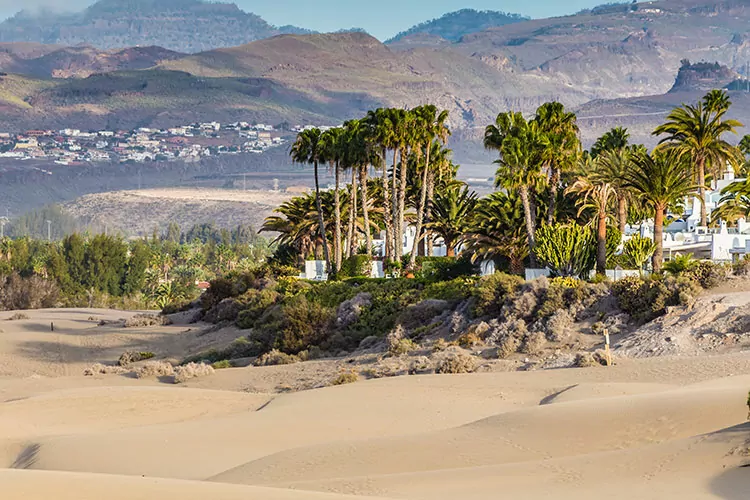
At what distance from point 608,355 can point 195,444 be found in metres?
10.7

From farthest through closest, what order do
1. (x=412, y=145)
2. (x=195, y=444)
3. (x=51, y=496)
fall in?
(x=412, y=145)
(x=195, y=444)
(x=51, y=496)

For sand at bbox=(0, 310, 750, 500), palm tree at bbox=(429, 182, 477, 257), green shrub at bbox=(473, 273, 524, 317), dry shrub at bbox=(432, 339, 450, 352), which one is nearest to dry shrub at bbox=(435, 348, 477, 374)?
sand at bbox=(0, 310, 750, 500)

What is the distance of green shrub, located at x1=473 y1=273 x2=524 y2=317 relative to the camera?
36938mm

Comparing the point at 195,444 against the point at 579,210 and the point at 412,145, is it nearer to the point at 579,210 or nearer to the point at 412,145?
the point at 579,210

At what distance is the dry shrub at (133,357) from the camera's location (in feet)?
139

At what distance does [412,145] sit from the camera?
59062mm

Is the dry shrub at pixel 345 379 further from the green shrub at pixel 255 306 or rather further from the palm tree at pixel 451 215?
the palm tree at pixel 451 215

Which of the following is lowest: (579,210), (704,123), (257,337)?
(257,337)

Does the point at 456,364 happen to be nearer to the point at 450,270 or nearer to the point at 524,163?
the point at 524,163

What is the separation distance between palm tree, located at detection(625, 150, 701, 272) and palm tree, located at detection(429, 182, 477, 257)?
1844 cm

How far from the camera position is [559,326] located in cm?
3344

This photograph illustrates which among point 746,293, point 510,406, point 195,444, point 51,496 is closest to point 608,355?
point 510,406

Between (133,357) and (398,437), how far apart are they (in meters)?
24.8

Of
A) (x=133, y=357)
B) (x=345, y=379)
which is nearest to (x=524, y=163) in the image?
(x=133, y=357)
